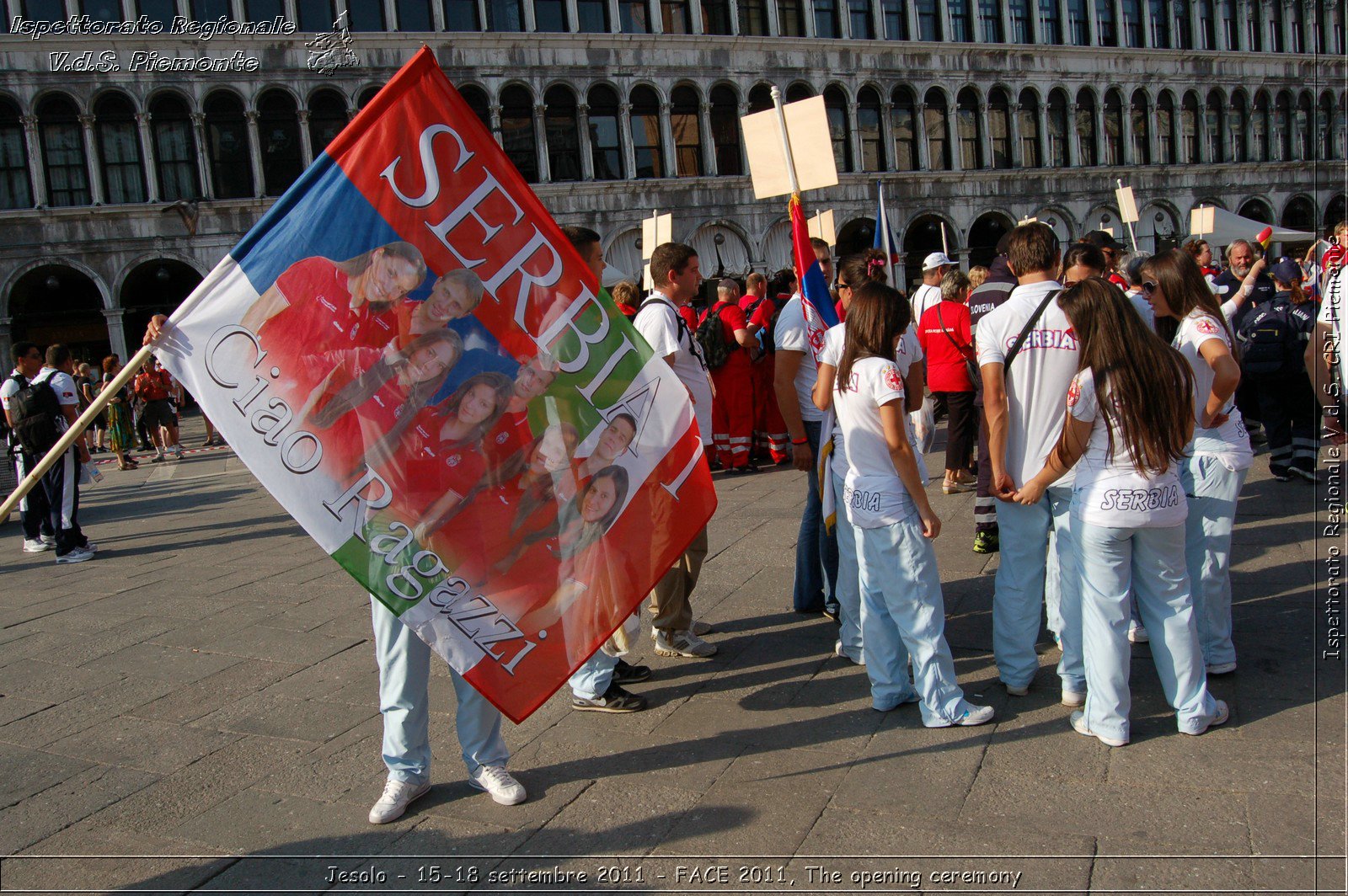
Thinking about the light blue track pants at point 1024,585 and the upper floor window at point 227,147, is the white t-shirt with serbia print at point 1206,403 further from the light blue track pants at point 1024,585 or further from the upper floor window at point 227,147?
the upper floor window at point 227,147

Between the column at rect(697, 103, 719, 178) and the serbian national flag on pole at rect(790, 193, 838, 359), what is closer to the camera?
the serbian national flag on pole at rect(790, 193, 838, 359)

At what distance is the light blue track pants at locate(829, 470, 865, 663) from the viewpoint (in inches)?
173

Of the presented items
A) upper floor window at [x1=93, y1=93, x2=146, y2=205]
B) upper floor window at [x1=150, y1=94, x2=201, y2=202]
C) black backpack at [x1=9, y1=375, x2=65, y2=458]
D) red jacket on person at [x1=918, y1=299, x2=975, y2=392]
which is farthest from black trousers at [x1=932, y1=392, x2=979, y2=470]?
upper floor window at [x1=93, y1=93, x2=146, y2=205]

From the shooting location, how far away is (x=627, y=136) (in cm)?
2753

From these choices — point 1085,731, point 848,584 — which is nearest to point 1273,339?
point 848,584

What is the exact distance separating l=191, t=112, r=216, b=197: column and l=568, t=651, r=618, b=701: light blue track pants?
24.3 meters

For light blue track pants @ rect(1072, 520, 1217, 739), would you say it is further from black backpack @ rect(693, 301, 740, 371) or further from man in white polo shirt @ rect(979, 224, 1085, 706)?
black backpack @ rect(693, 301, 740, 371)

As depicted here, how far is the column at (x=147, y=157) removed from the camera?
2392 centimetres

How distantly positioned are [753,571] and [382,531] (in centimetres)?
344

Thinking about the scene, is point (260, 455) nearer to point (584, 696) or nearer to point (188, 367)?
point (188, 367)

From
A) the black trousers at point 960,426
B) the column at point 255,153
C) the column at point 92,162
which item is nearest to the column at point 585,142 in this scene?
the column at point 255,153

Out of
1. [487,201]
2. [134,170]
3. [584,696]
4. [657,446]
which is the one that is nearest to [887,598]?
[657,446]

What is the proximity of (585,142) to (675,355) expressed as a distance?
2375 cm

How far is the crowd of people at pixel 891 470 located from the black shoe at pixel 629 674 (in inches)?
0.4
